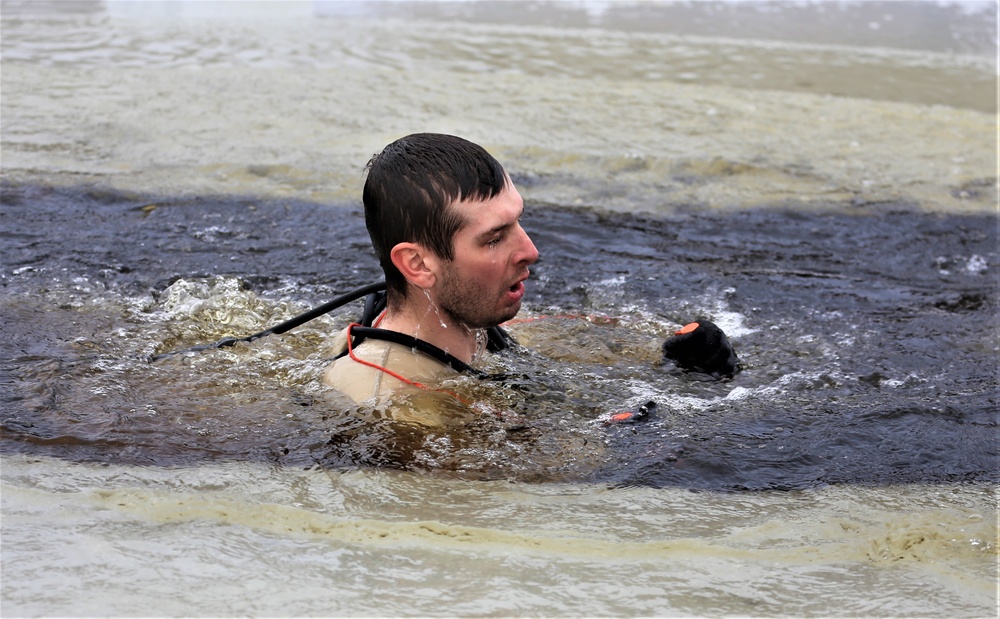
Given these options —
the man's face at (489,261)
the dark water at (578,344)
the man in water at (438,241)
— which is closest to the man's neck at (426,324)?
the man in water at (438,241)

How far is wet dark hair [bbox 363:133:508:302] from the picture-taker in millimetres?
3277

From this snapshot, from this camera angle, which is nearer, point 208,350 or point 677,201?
point 208,350

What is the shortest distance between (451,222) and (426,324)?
46cm

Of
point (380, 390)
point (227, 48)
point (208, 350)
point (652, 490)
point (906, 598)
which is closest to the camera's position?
point (906, 598)

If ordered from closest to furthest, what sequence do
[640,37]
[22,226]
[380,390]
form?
1. [380,390]
2. [22,226]
3. [640,37]

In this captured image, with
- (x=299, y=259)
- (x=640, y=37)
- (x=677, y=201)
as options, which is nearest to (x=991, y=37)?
(x=640, y=37)

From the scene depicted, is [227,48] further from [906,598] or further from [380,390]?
[906,598]

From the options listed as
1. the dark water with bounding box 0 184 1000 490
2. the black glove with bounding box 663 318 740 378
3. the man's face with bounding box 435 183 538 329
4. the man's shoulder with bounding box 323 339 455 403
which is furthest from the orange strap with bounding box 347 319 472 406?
the black glove with bounding box 663 318 740 378

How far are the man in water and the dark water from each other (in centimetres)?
27

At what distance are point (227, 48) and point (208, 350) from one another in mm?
7967

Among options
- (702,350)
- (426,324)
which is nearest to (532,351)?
(702,350)

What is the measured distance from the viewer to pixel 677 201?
22.1ft

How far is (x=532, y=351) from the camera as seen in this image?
4.31m

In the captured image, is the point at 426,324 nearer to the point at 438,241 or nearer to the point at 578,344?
the point at 438,241
